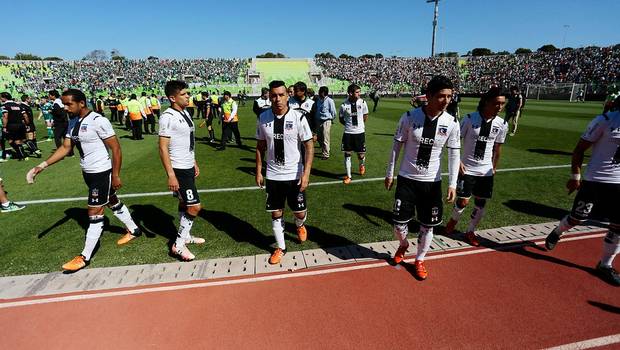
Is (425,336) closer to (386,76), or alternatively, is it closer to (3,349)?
(3,349)

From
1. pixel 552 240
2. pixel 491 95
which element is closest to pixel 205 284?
pixel 491 95

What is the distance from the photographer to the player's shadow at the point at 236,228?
521cm

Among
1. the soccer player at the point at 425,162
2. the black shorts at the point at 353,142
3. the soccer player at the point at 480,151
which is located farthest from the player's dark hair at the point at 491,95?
the black shorts at the point at 353,142

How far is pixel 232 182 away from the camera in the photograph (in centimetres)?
858

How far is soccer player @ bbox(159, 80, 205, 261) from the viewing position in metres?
4.30

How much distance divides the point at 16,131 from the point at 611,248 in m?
16.0

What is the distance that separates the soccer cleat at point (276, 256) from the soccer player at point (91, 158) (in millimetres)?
2517

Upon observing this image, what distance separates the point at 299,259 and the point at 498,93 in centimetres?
362

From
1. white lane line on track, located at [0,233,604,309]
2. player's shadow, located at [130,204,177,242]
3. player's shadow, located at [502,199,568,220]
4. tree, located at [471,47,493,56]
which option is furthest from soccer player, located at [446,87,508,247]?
tree, located at [471,47,493,56]

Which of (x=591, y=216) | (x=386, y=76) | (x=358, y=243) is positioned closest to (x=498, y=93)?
(x=591, y=216)

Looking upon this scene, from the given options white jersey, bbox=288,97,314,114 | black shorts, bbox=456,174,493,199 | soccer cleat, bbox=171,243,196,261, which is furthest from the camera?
white jersey, bbox=288,97,314,114

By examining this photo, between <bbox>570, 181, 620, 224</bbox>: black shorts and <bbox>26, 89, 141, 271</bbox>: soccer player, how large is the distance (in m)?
6.24

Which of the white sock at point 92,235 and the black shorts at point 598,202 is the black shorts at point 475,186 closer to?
the black shorts at point 598,202

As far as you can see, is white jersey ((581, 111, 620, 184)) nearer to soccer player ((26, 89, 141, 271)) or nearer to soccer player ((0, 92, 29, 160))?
soccer player ((26, 89, 141, 271))
